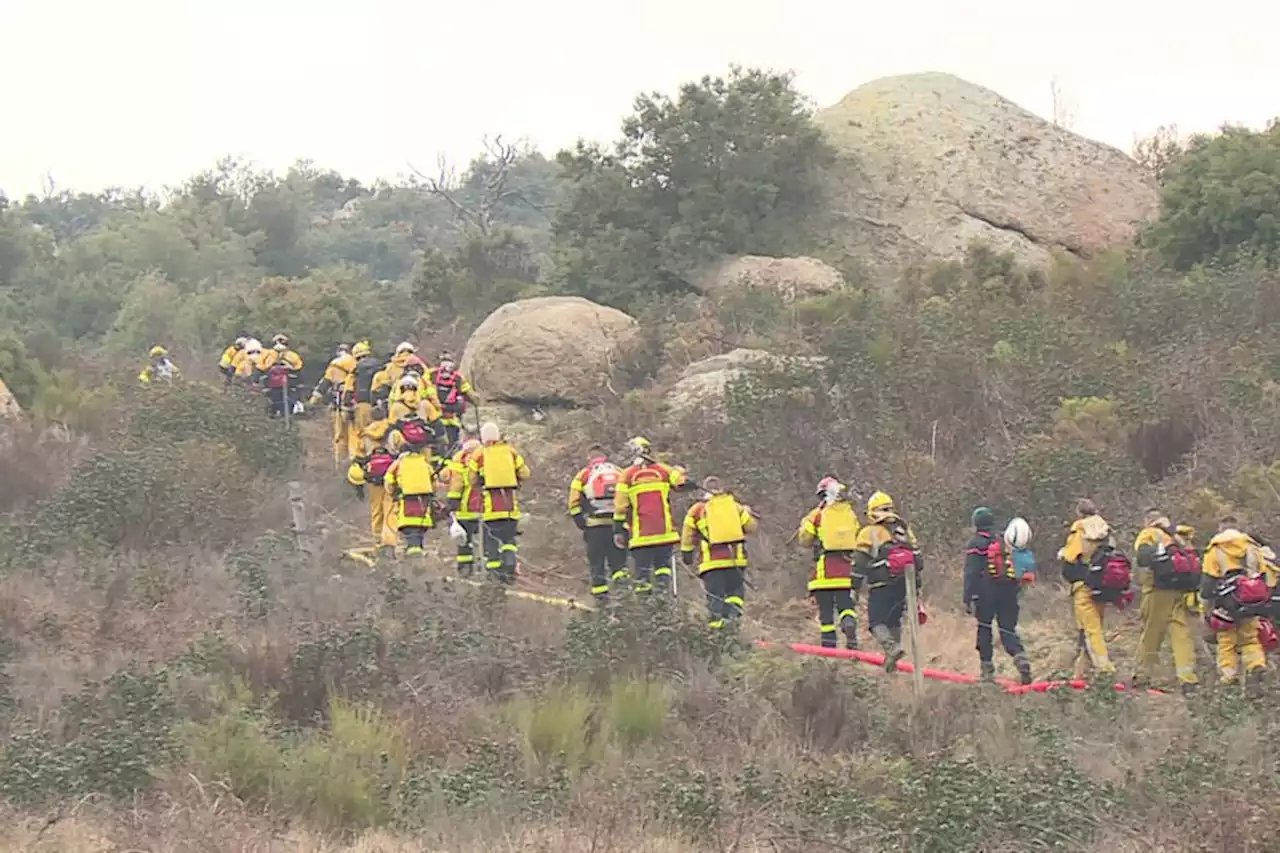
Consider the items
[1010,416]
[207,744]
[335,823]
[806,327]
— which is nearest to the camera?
[335,823]

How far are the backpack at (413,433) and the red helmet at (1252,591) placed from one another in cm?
913

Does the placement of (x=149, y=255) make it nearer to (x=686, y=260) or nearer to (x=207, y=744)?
(x=686, y=260)

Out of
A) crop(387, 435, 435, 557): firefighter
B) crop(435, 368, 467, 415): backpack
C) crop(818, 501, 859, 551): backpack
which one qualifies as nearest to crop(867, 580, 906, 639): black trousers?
crop(818, 501, 859, 551): backpack

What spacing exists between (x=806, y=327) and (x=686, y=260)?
18.8 feet

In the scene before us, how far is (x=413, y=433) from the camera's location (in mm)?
17750

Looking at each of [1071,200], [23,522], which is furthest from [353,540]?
[1071,200]

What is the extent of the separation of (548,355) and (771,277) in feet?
14.7

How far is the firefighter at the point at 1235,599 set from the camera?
11852mm

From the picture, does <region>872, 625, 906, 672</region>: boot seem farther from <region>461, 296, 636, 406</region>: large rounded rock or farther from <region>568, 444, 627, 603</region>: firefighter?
<region>461, 296, 636, 406</region>: large rounded rock

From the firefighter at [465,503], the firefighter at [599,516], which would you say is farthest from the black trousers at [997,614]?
the firefighter at [465,503]

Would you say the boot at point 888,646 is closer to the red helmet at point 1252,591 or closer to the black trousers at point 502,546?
the red helmet at point 1252,591

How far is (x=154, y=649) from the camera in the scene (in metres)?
12.7

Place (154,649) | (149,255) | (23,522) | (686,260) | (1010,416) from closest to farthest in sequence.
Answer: (154,649) → (23,522) → (1010,416) → (686,260) → (149,255)

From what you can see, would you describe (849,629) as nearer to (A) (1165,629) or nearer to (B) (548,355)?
(A) (1165,629)
